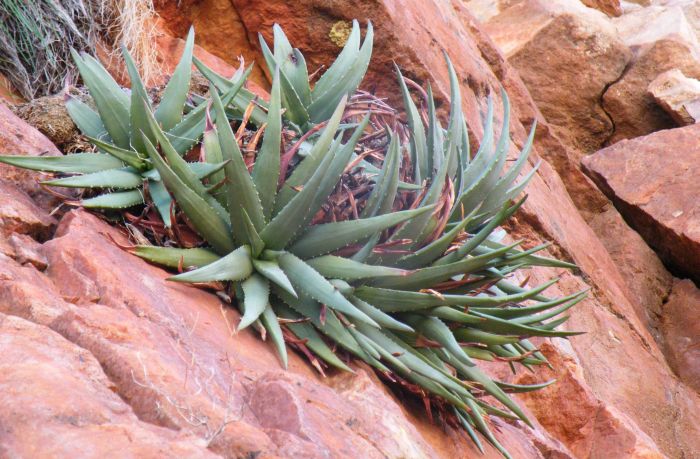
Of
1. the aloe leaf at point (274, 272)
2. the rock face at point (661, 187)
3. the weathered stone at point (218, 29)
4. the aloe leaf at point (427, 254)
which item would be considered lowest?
the rock face at point (661, 187)

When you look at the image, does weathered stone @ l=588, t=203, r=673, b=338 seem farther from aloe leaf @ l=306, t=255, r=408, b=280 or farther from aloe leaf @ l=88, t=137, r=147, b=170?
aloe leaf @ l=88, t=137, r=147, b=170

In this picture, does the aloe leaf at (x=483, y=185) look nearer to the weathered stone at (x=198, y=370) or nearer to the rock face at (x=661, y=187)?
→ the weathered stone at (x=198, y=370)

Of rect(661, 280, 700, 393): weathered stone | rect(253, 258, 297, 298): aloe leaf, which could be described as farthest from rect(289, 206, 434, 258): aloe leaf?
rect(661, 280, 700, 393): weathered stone

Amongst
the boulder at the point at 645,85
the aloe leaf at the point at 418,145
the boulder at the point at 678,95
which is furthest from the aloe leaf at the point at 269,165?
the boulder at the point at 645,85

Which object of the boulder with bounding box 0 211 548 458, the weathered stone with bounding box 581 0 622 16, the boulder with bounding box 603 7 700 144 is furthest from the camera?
the weathered stone with bounding box 581 0 622 16

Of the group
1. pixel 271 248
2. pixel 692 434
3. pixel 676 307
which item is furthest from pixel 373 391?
pixel 676 307

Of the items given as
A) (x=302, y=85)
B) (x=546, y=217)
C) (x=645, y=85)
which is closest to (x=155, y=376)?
(x=302, y=85)
